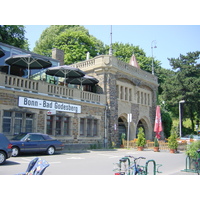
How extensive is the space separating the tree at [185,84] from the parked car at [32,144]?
26.8 metres

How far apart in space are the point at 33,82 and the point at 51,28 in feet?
112

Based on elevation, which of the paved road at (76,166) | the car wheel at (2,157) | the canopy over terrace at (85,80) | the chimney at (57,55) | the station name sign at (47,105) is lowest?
the paved road at (76,166)

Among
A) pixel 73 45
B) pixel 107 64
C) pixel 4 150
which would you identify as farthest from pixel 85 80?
pixel 73 45

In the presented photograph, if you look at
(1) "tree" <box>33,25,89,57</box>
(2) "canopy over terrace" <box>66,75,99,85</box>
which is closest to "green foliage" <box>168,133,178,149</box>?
(2) "canopy over terrace" <box>66,75,99,85</box>

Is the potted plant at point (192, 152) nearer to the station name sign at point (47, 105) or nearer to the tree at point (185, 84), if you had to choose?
the station name sign at point (47, 105)

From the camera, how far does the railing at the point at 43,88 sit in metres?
16.0

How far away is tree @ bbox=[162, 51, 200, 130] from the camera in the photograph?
3738cm

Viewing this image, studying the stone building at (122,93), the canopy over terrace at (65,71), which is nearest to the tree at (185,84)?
the stone building at (122,93)

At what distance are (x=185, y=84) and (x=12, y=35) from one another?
84.0ft

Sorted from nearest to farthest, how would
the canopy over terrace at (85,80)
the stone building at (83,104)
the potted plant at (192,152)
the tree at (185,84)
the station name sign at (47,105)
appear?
the potted plant at (192,152) → the stone building at (83,104) → the station name sign at (47,105) → the canopy over terrace at (85,80) → the tree at (185,84)

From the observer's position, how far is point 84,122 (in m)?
21.5

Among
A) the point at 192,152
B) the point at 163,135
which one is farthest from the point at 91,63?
the point at 192,152
